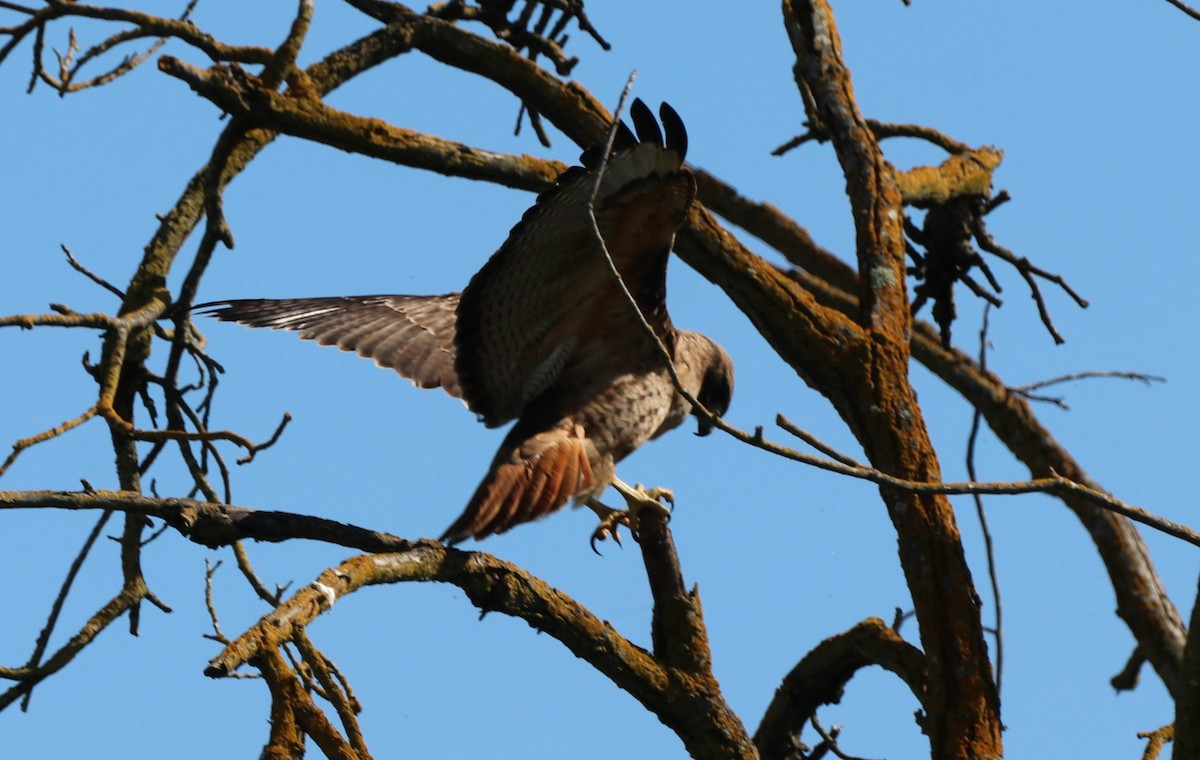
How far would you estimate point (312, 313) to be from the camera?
5578mm

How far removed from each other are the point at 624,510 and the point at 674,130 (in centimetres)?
146

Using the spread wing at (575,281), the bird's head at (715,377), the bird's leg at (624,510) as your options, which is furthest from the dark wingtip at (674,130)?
the bird's head at (715,377)

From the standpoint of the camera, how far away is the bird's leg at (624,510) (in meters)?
4.82

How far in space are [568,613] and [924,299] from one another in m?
2.50

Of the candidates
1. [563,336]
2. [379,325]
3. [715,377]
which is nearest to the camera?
[563,336]

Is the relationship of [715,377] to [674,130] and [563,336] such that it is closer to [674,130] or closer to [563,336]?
[563,336]

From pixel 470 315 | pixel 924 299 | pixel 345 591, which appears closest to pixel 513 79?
pixel 470 315

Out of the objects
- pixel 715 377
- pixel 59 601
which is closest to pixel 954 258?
pixel 715 377

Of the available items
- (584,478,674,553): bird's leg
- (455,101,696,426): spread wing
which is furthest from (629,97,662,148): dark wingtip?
(584,478,674,553): bird's leg

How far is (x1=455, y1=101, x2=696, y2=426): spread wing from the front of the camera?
163 inches

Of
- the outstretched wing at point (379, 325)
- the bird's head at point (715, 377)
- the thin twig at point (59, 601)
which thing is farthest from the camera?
the bird's head at point (715, 377)

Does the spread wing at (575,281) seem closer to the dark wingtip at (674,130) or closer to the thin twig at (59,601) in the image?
the dark wingtip at (674,130)

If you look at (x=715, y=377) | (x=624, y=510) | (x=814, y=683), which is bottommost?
(x=814, y=683)

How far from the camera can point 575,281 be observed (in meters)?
4.80
